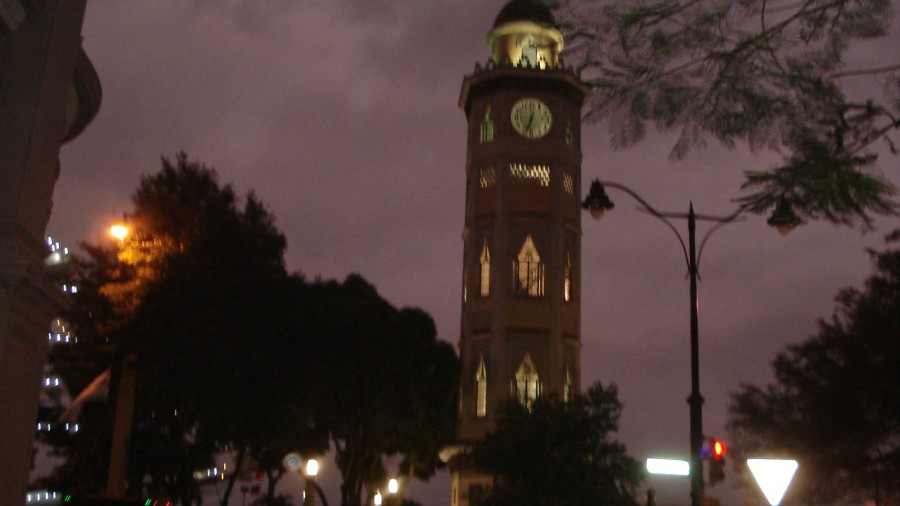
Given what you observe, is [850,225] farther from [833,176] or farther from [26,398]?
[26,398]

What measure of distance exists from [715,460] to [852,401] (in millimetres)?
16173

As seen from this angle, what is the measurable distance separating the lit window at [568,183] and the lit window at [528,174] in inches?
A: 39.7

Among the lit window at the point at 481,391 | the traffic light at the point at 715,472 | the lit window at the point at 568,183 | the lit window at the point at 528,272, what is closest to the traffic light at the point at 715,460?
the traffic light at the point at 715,472

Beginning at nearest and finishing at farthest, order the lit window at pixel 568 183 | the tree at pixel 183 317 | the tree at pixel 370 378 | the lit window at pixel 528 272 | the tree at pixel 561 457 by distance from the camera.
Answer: the tree at pixel 183 317 → the tree at pixel 561 457 → the tree at pixel 370 378 → the lit window at pixel 528 272 → the lit window at pixel 568 183

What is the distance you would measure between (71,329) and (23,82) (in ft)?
53.6

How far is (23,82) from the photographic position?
16.8 m

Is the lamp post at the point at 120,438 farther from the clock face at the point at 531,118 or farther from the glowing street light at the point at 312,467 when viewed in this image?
the clock face at the point at 531,118

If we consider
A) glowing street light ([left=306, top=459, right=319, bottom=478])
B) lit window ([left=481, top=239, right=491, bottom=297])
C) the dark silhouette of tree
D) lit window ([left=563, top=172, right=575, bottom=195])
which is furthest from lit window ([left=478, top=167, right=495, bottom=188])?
glowing street light ([left=306, top=459, right=319, bottom=478])

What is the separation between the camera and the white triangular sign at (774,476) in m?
13.2

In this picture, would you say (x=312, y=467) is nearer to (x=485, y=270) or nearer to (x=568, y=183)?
(x=485, y=270)

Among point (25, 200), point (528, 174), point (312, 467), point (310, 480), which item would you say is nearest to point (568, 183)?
point (528, 174)

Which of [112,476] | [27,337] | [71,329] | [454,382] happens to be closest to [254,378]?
[71,329]

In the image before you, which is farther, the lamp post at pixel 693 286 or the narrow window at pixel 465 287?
the narrow window at pixel 465 287

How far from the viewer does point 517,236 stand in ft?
182
